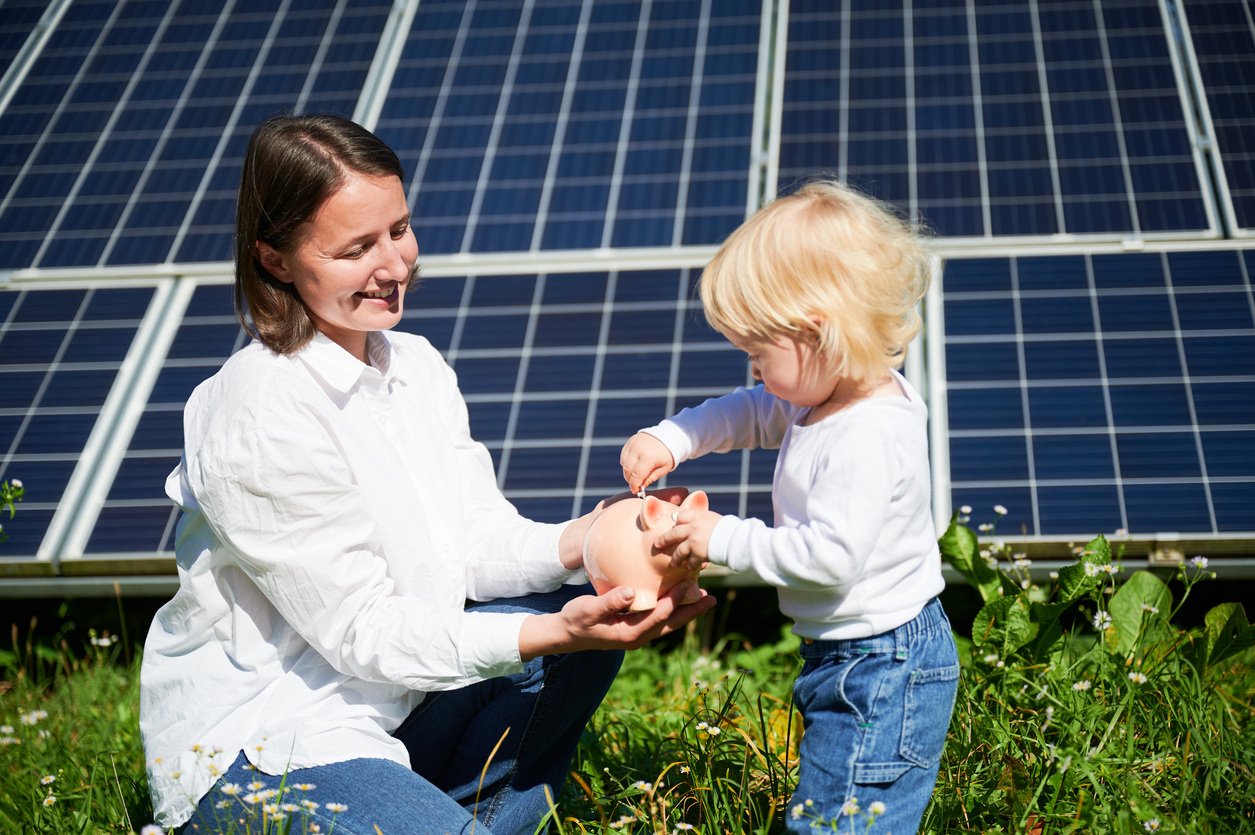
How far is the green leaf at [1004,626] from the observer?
3934mm

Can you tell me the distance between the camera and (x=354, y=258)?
3246 millimetres

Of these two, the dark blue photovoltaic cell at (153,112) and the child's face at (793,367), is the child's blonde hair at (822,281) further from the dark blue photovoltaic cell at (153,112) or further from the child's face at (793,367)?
the dark blue photovoltaic cell at (153,112)

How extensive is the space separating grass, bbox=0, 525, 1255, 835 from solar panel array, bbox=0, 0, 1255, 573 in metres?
0.58

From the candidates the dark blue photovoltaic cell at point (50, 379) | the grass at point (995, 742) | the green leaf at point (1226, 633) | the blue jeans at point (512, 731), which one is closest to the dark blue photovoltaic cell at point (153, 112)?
the dark blue photovoltaic cell at point (50, 379)

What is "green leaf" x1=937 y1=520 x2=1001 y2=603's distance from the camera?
421cm

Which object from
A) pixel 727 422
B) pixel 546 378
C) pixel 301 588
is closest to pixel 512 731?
pixel 301 588

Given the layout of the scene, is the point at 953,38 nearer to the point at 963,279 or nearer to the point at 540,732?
the point at 963,279

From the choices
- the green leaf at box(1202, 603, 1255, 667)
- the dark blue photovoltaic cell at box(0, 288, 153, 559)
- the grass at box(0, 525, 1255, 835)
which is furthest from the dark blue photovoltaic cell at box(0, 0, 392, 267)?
the green leaf at box(1202, 603, 1255, 667)

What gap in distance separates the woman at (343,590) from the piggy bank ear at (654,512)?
166 millimetres

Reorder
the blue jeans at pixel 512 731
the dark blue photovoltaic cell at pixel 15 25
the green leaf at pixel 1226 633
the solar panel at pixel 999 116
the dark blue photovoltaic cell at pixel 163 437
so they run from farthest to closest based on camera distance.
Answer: the dark blue photovoltaic cell at pixel 15 25
the solar panel at pixel 999 116
the dark blue photovoltaic cell at pixel 163 437
the green leaf at pixel 1226 633
the blue jeans at pixel 512 731

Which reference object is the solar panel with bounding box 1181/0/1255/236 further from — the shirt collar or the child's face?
the shirt collar

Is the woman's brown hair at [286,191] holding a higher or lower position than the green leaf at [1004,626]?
higher

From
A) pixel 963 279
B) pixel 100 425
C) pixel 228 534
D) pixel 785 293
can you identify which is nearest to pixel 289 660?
pixel 228 534

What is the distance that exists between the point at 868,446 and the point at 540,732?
130 cm
